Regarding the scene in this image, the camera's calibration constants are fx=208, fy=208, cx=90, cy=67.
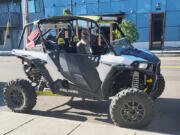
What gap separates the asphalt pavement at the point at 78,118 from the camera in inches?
148

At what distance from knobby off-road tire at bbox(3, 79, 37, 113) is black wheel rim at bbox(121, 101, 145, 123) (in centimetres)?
219

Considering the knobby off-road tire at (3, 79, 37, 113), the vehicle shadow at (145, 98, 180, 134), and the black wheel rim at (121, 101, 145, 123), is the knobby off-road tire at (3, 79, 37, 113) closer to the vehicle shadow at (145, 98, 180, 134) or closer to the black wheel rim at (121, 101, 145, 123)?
the black wheel rim at (121, 101, 145, 123)

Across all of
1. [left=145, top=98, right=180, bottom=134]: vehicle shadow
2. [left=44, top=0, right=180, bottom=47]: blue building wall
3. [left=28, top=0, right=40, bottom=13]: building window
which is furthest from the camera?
[left=28, top=0, right=40, bottom=13]: building window

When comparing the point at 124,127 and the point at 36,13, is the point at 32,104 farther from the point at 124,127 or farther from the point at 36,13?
the point at 36,13

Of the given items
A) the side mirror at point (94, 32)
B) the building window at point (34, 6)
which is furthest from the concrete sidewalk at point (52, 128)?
the building window at point (34, 6)

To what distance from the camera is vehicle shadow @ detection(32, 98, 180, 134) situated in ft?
13.5

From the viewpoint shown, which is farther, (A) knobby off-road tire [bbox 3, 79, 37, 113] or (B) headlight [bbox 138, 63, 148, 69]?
(A) knobby off-road tire [bbox 3, 79, 37, 113]

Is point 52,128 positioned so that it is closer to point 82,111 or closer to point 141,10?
point 82,111

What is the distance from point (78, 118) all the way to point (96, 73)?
1158 mm

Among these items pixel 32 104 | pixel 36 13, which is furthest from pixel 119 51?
pixel 36 13

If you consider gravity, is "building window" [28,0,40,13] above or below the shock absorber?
above

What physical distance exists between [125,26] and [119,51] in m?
13.3

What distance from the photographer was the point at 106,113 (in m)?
4.87

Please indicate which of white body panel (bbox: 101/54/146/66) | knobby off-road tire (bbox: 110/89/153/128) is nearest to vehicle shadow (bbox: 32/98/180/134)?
knobby off-road tire (bbox: 110/89/153/128)
